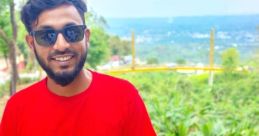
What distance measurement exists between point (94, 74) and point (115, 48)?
560 cm

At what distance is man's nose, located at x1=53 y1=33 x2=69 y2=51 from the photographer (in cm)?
95

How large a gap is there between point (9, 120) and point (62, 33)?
213 mm

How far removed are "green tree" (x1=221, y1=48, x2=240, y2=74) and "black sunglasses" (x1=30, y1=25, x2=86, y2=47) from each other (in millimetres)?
5035

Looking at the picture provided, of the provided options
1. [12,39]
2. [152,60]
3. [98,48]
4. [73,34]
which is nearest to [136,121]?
[73,34]

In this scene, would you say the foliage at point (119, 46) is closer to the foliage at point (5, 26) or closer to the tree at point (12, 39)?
the foliage at point (5, 26)

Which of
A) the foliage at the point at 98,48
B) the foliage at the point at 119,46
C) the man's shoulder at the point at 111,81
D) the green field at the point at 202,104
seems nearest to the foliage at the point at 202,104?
the green field at the point at 202,104

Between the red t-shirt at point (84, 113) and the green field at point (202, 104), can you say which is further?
the green field at point (202, 104)

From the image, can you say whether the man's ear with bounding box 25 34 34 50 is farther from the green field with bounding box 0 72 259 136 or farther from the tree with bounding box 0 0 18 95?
the tree with bounding box 0 0 18 95

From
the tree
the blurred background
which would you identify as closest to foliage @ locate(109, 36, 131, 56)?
the blurred background

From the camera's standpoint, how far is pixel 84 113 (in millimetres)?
966

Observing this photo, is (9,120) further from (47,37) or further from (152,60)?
(152,60)

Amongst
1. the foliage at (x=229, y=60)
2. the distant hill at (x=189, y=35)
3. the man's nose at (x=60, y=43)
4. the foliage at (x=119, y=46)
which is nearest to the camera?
the man's nose at (x=60, y=43)

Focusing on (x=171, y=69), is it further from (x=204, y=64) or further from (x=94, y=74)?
(x=94, y=74)

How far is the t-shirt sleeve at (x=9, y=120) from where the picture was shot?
1.00m
